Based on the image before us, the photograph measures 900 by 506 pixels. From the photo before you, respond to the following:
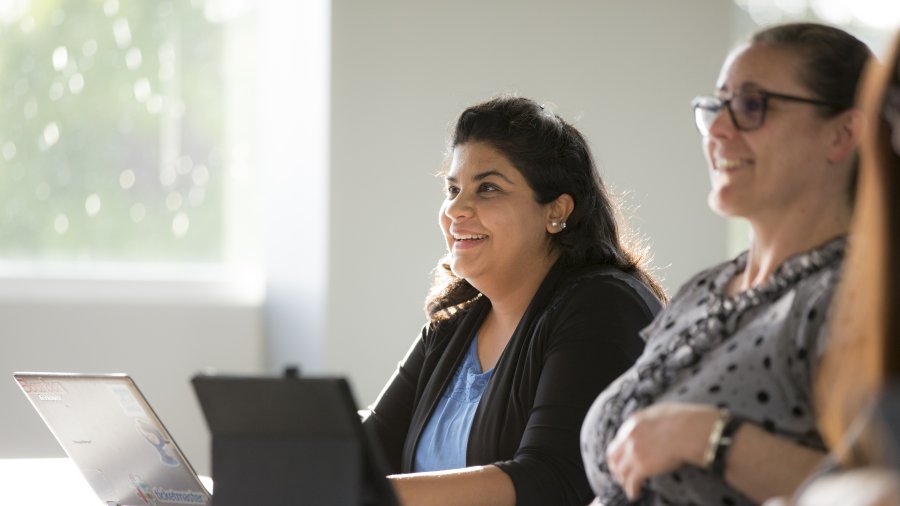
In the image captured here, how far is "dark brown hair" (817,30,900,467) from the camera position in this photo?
0.98 meters

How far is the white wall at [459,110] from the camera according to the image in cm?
470

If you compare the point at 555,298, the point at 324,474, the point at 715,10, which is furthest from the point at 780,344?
the point at 715,10

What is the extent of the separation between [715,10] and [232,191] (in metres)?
2.18

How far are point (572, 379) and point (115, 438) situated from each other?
2.62ft

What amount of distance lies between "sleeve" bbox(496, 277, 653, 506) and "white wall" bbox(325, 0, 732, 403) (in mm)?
2452

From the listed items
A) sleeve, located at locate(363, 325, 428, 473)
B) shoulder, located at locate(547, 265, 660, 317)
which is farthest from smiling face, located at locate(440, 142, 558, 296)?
sleeve, located at locate(363, 325, 428, 473)

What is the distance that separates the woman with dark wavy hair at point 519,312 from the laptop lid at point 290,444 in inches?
21.4

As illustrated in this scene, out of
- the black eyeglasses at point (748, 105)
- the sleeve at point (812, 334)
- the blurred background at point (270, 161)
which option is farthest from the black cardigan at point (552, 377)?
the blurred background at point (270, 161)

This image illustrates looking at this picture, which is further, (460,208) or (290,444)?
(460,208)

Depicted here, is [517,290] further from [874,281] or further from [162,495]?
[874,281]

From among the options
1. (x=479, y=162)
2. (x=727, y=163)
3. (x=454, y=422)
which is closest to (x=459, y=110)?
(x=479, y=162)

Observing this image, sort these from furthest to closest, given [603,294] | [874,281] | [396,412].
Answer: [396,412], [603,294], [874,281]

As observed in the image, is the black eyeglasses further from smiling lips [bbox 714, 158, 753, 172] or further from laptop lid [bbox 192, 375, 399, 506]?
laptop lid [bbox 192, 375, 399, 506]

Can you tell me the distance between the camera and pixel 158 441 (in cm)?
202
